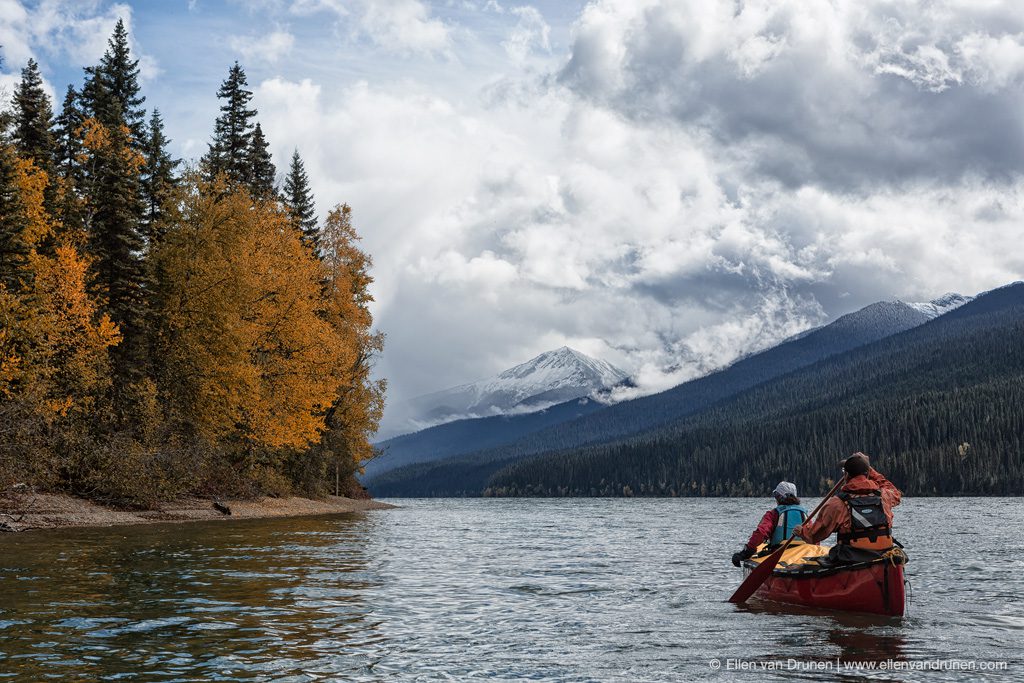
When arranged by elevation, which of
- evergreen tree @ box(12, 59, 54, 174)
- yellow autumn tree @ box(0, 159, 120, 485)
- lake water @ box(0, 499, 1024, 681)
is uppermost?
evergreen tree @ box(12, 59, 54, 174)

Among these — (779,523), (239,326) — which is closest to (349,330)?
(239,326)

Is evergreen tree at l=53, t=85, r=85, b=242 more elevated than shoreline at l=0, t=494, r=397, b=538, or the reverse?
evergreen tree at l=53, t=85, r=85, b=242

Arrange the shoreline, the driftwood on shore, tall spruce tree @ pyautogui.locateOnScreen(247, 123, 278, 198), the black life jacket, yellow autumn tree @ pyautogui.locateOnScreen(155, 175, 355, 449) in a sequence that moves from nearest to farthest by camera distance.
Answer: the black life jacket < the shoreline < the driftwood on shore < yellow autumn tree @ pyautogui.locateOnScreen(155, 175, 355, 449) < tall spruce tree @ pyautogui.locateOnScreen(247, 123, 278, 198)

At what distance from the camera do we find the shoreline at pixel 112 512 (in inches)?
1390

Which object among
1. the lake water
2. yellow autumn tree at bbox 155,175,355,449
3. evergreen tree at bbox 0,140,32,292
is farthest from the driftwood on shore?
evergreen tree at bbox 0,140,32,292

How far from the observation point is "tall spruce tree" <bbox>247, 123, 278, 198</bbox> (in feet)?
230

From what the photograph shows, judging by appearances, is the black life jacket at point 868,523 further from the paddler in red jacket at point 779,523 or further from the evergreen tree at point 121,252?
the evergreen tree at point 121,252

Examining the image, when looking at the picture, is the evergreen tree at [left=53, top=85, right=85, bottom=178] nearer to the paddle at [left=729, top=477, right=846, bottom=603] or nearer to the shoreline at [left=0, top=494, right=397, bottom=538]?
the shoreline at [left=0, top=494, right=397, bottom=538]

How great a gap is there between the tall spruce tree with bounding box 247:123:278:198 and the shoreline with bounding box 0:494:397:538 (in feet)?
84.6

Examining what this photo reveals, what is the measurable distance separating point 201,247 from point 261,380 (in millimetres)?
7900

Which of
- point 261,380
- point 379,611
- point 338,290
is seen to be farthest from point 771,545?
point 338,290

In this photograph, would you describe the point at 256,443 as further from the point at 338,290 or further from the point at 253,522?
the point at 338,290

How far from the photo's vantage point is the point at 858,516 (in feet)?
57.9

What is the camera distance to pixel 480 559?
30422 millimetres
